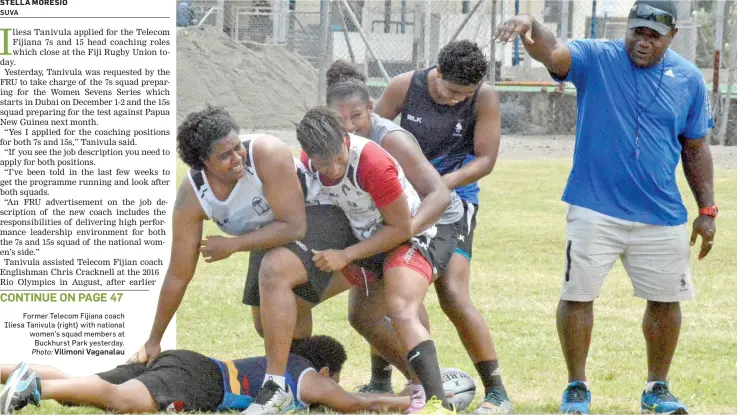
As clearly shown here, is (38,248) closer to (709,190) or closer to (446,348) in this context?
(446,348)

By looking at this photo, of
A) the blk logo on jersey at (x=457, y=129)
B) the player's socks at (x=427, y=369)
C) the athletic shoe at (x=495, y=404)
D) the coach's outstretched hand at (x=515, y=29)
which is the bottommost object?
the athletic shoe at (x=495, y=404)

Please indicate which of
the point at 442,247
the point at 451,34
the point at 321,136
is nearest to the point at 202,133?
the point at 321,136

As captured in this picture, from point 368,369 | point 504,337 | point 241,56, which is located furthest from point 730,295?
point 241,56

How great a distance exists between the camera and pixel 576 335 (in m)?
5.27

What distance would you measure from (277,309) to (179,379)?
582 mm

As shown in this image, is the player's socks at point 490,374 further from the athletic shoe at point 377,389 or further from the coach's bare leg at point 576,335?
the athletic shoe at point 377,389

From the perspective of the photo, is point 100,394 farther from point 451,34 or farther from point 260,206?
point 451,34

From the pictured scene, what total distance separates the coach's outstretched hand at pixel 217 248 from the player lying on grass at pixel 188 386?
0.47 m

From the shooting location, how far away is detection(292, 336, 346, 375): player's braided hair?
529 cm

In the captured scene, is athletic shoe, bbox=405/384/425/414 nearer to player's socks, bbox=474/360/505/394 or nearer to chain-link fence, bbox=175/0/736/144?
player's socks, bbox=474/360/505/394

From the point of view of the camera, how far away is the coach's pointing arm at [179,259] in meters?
5.09

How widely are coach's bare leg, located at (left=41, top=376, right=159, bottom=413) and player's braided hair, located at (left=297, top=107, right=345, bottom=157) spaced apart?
4.23 ft

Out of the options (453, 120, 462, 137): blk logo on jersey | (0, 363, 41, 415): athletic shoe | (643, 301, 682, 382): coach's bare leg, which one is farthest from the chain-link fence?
(0, 363, 41, 415): athletic shoe

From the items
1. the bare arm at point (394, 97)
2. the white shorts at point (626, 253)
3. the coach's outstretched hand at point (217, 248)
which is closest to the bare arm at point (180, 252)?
the coach's outstretched hand at point (217, 248)
